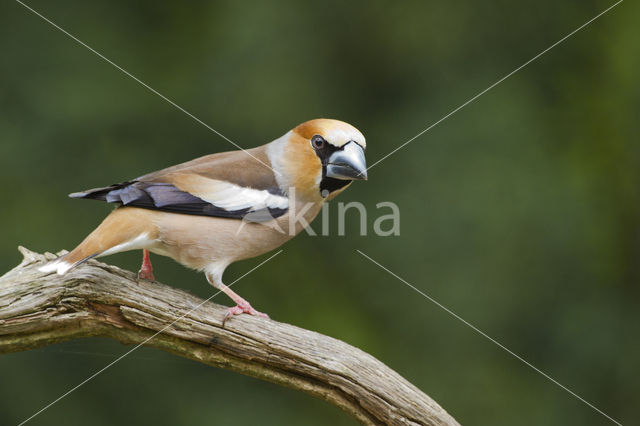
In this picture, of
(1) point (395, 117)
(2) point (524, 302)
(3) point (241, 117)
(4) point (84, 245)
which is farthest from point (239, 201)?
(2) point (524, 302)

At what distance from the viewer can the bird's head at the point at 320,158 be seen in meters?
3.62

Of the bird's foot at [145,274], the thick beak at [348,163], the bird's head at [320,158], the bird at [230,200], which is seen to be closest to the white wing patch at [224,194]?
the bird at [230,200]

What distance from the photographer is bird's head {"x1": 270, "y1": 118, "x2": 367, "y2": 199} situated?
11.9 feet

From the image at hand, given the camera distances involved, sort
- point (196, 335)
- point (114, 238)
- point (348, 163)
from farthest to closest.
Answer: point (348, 163), point (196, 335), point (114, 238)

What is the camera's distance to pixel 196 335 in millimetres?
3480

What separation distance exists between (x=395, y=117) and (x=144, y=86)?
2002mm

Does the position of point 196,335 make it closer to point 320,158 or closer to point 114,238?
point 114,238

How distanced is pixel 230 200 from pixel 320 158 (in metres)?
0.50

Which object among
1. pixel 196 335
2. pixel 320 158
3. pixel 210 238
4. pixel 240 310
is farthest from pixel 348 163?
pixel 196 335

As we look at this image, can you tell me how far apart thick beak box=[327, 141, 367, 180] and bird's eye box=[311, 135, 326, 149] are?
92mm

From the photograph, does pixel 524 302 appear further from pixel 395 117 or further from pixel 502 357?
pixel 395 117

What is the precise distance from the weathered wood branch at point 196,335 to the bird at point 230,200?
0.51ft

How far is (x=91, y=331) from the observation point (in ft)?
11.5

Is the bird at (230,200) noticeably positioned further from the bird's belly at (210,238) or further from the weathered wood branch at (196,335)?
the weathered wood branch at (196,335)
